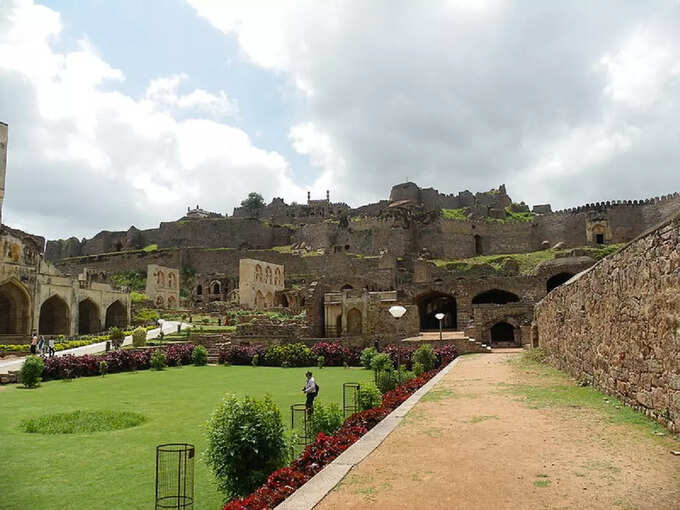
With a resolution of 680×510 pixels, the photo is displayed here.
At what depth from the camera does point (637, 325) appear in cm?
776

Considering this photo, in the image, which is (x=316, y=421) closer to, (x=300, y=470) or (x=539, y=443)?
(x=300, y=470)

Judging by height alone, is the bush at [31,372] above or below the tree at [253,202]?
below

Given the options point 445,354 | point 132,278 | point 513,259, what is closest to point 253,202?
point 132,278

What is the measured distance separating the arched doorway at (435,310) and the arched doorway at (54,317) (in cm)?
2433

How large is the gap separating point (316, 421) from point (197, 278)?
56.6 metres

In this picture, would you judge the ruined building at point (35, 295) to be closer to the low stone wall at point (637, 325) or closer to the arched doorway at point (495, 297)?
the low stone wall at point (637, 325)

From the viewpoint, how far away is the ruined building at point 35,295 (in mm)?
31203

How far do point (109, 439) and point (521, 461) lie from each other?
6895mm

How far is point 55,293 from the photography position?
34.7m

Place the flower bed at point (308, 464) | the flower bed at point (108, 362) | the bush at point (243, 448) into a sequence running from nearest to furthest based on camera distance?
1. the flower bed at point (308, 464)
2. the bush at point (243, 448)
3. the flower bed at point (108, 362)

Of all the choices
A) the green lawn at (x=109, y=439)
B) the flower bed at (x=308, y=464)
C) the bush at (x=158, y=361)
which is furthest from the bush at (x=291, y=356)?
the flower bed at (x=308, y=464)

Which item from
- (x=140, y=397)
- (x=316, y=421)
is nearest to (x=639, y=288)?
(x=316, y=421)

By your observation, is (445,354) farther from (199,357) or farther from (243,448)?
(243,448)

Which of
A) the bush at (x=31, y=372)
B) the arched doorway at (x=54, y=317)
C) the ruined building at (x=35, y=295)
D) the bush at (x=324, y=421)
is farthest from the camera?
the arched doorway at (x=54, y=317)
